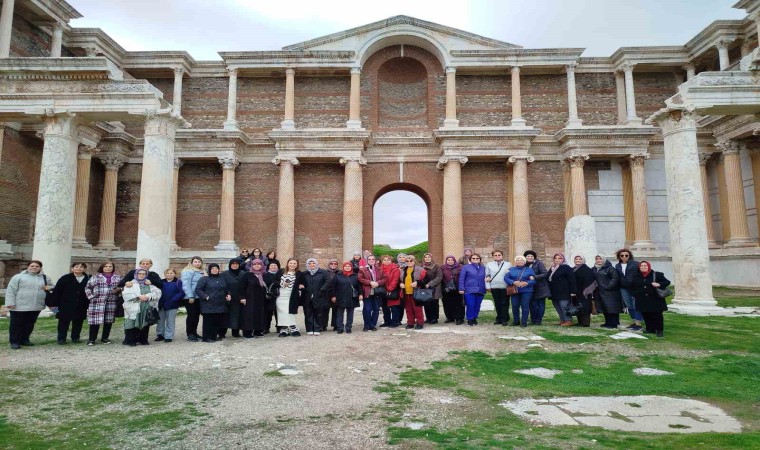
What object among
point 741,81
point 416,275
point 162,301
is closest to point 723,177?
point 741,81

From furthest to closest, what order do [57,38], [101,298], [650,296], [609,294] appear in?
[57,38] → [609,294] → [650,296] → [101,298]

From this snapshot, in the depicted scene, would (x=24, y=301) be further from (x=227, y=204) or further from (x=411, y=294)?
(x=227, y=204)

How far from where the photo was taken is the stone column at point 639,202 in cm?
2130

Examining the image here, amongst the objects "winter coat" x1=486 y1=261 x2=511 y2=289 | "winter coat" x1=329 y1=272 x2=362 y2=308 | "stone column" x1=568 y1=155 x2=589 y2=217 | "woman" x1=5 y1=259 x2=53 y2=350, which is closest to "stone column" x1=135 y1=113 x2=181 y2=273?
"woman" x1=5 y1=259 x2=53 y2=350

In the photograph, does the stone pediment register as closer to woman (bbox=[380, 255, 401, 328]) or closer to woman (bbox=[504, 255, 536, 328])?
woman (bbox=[380, 255, 401, 328])

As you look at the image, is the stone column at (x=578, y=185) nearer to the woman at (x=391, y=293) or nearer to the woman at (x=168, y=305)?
the woman at (x=391, y=293)

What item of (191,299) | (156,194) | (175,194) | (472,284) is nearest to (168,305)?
(191,299)

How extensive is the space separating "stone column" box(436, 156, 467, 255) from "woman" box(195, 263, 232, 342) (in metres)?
12.9

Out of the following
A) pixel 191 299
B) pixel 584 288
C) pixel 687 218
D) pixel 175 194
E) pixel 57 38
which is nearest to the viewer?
pixel 191 299

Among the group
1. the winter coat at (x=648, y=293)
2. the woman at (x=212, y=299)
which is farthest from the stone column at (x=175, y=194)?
the winter coat at (x=648, y=293)

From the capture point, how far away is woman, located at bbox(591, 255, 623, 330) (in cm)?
981

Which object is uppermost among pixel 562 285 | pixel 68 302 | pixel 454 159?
pixel 454 159

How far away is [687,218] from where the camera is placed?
12914mm

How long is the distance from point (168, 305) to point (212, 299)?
928 millimetres
